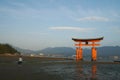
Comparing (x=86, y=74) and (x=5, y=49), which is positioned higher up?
(x=5, y=49)

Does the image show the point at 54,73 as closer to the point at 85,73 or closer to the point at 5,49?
the point at 85,73

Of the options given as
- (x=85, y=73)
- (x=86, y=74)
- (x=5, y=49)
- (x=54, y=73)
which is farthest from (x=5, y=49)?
(x=86, y=74)

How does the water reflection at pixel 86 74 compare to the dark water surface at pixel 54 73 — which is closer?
the dark water surface at pixel 54 73

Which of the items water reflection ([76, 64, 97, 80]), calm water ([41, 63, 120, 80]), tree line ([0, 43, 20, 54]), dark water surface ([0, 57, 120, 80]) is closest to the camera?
dark water surface ([0, 57, 120, 80])

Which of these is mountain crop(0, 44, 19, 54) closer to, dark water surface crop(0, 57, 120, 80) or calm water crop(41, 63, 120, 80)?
dark water surface crop(0, 57, 120, 80)

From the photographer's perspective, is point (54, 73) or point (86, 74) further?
point (54, 73)

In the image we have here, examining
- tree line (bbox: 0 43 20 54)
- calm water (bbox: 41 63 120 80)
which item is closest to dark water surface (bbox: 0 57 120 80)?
calm water (bbox: 41 63 120 80)

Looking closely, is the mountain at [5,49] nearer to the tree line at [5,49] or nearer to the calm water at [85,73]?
the tree line at [5,49]

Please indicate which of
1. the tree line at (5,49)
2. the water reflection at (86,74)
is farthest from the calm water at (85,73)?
the tree line at (5,49)

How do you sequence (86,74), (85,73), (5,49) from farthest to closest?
1. (5,49)
2. (85,73)
3. (86,74)

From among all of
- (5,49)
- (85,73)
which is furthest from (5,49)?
(85,73)

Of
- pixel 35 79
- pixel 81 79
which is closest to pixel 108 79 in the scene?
pixel 81 79

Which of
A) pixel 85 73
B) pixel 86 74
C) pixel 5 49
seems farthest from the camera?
pixel 5 49

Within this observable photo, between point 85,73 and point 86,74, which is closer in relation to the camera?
point 86,74
